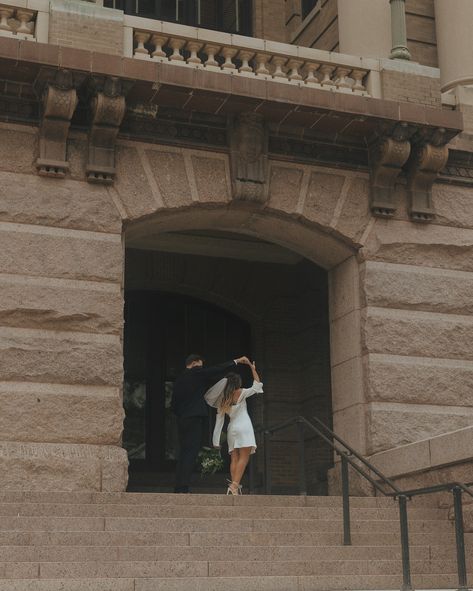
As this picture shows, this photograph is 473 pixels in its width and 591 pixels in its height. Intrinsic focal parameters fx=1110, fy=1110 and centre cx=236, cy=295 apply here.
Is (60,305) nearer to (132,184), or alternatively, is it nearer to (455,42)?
(132,184)

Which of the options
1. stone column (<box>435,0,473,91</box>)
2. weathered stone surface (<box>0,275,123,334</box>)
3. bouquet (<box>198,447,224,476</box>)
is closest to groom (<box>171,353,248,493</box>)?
weathered stone surface (<box>0,275,123,334</box>)

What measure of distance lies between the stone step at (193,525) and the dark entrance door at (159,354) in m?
7.27

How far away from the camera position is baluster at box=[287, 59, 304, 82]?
15727mm

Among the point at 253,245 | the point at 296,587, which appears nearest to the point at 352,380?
the point at 253,245

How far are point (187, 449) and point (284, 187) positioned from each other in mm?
4079

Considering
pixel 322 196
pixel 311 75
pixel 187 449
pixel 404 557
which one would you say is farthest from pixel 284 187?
pixel 404 557

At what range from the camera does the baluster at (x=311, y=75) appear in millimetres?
15867

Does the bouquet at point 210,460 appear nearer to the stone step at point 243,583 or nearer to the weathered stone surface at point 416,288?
the weathered stone surface at point 416,288

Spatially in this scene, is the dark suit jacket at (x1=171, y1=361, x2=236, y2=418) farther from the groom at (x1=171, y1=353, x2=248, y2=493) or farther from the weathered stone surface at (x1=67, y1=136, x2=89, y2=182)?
the weathered stone surface at (x1=67, y1=136, x2=89, y2=182)

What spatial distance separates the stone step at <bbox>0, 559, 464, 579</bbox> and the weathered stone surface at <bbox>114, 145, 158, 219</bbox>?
226 inches

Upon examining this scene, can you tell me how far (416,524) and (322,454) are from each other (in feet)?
22.2

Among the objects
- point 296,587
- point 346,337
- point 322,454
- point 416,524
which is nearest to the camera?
point 296,587

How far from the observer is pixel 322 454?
64.1 ft

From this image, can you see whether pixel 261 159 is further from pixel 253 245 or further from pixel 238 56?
pixel 253 245
